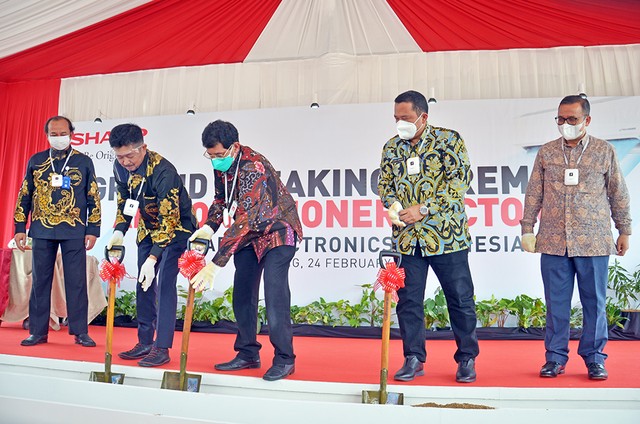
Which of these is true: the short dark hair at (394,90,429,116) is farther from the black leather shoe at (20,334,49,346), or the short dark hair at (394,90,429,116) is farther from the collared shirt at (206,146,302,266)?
the black leather shoe at (20,334,49,346)

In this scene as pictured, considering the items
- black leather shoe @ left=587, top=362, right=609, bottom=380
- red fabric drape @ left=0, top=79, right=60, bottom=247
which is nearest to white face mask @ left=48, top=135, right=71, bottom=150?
black leather shoe @ left=587, top=362, right=609, bottom=380

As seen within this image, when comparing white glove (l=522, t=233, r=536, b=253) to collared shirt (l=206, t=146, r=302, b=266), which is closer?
collared shirt (l=206, t=146, r=302, b=266)

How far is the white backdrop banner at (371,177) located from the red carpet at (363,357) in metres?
0.65

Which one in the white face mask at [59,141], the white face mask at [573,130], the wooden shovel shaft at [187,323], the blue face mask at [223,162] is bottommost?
the wooden shovel shaft at [187,323]

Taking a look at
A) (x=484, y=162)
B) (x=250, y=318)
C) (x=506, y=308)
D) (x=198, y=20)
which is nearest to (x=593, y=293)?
(x=250, y=318)

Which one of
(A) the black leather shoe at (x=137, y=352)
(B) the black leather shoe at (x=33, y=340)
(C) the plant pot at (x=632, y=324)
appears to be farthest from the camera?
(C) the plant pot at (x=632, y=324)

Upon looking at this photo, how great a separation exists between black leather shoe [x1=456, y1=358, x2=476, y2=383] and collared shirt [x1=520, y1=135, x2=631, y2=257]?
2.26 feet

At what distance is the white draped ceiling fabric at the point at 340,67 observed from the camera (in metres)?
5.09

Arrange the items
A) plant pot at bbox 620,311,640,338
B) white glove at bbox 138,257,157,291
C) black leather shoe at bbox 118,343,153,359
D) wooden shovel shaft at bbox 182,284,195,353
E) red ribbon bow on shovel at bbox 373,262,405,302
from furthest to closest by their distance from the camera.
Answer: plant pot at bbox 620,311,640,338 → black leather shoe at bbox 118,343,153,359 → white glove at bbox 138,257,157,291 → wooden shovel shaft at bbox 182,284,195,353 → red ribbon bow on shovel at bbox 373,262,405,302

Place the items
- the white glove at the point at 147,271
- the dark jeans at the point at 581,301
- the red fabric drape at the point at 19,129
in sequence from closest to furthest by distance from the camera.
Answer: the dark jeans at the point at 581,301 → the white glove at the point at 147,271 → the red fabric drape at the point at 19,129

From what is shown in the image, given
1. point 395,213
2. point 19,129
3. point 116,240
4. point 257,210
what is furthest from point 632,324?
point 19,129

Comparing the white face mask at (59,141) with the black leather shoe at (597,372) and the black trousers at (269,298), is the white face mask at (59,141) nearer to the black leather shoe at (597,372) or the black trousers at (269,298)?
the black trousers at (269,298)

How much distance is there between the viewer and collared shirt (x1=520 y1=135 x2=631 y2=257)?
9.04ft

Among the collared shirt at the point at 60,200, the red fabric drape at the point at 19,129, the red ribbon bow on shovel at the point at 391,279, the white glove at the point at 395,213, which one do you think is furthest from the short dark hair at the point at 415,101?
the red fabric drape at the point at 19,129
